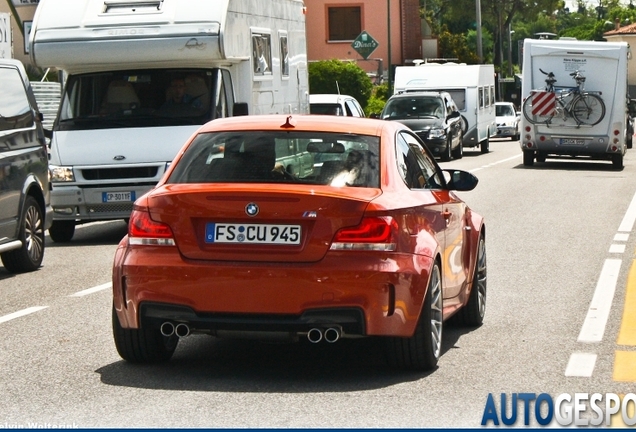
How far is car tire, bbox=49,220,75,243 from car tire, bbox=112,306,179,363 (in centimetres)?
901

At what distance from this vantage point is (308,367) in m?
8.23

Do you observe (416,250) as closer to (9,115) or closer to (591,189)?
(9,115)

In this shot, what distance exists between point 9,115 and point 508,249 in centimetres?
534

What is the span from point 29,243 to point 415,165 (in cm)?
628

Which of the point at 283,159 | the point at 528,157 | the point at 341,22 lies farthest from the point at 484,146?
the point at 283,159

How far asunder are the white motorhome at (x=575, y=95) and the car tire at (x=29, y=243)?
19.7m

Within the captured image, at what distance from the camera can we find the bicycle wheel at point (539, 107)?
3219 centimetres

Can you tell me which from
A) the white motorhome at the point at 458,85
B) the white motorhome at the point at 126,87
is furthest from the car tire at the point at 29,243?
the white motorhome at the point at 458,85

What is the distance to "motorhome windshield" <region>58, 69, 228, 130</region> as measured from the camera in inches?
672

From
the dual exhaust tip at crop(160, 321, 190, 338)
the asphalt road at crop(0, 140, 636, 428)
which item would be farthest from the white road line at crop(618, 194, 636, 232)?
the dual exhaust tip at crop(160, 321, 190, 338)

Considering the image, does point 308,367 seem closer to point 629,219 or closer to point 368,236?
point 368,236

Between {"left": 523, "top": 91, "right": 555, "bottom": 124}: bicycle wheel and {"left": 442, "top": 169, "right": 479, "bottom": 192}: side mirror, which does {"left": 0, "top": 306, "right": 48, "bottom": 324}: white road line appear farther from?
{"left": 523, "top": 91, "right": 555, "bottom": 124}: bicycle wheel

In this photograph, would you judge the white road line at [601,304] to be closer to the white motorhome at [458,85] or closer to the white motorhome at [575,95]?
the white motorhome at [575,95]

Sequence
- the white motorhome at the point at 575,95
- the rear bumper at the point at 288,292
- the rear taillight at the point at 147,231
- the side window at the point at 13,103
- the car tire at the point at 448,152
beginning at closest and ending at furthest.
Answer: the rear bumper at the point at 288,292 < the rear taillight at the point at 147,231 < the side window at the point at 13,103 < the white motorhome at the point at 575,95 < the car tire at the point at 448,152
